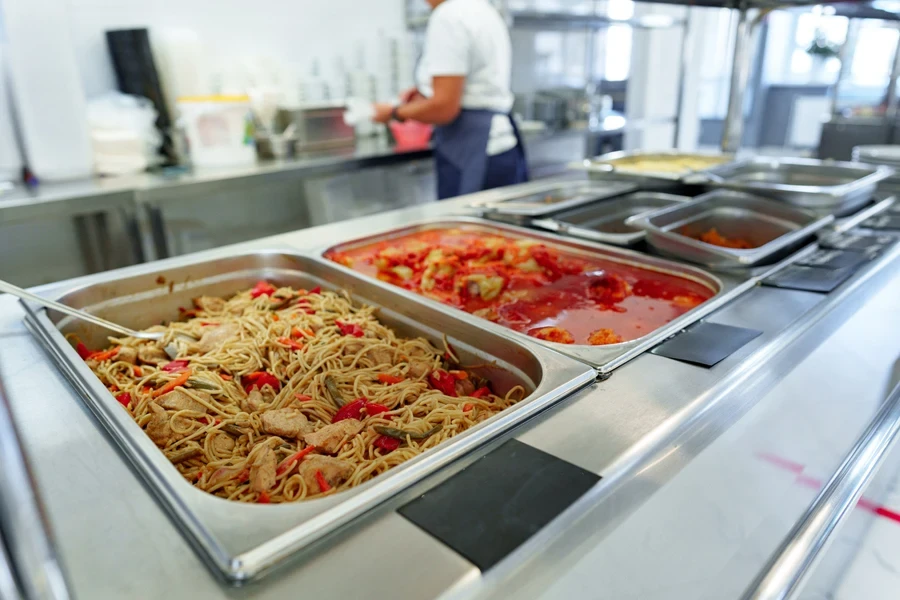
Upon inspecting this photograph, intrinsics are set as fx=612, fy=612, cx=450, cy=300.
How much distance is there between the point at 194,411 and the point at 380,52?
3609 millimetres

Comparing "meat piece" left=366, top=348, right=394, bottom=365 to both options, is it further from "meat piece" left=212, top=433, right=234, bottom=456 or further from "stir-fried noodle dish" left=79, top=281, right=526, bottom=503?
"meat piece" left=212, top=433, right=234, bottom=456

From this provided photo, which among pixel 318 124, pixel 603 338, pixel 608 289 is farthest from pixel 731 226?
pixel 318 124

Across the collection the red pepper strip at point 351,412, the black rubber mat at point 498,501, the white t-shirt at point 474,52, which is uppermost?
the white t-shirt at point 474,52

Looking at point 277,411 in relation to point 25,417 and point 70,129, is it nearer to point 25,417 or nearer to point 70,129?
point 25,417

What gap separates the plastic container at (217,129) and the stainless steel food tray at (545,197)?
1547mm

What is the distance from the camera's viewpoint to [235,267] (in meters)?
1.51

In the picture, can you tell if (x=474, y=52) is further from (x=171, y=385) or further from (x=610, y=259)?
(x=171, y=385)

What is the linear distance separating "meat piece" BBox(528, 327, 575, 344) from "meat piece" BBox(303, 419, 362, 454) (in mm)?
412

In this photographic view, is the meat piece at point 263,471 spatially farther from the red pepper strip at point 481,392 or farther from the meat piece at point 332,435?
the red pepper strip at point 481,392

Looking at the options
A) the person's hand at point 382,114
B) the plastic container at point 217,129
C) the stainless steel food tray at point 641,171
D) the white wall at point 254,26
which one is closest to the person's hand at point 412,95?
the person's hand at point 382,114

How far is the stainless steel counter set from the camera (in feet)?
1.90

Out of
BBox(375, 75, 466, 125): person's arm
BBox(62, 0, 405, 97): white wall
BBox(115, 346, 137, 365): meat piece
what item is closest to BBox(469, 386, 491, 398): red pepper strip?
BBox(115, 346, 137, 365): meat piece

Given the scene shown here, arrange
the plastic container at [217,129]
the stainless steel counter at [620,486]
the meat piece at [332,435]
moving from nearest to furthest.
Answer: the stainless steel counter at [620,486] < the meat piece at [332,435] < the plastic container at [217,129]

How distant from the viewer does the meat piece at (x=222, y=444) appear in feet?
2.95
